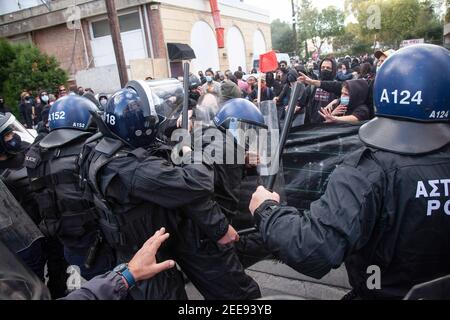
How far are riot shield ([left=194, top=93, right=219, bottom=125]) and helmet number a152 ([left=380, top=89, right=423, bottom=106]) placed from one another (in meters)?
2.13

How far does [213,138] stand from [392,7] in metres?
28.5

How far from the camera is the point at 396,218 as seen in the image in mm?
1348

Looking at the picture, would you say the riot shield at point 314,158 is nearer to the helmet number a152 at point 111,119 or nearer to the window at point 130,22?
the helmet number a152 at point 111,119

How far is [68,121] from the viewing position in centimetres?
281

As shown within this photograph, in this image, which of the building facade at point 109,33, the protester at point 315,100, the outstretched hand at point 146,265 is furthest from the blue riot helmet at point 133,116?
the building facade at point 109,33

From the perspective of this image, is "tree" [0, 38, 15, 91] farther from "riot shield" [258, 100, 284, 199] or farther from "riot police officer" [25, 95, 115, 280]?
"riot shield" [258, 100, 284, 199]

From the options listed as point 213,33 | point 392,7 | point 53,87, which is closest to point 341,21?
point 392,7

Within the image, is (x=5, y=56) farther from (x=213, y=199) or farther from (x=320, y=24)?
(x=320, y=24)

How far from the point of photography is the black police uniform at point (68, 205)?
254 cm

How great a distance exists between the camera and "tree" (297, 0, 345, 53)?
48841 millimetres

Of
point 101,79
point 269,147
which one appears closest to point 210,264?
point 269,147

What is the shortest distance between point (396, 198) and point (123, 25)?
21605 millimetres

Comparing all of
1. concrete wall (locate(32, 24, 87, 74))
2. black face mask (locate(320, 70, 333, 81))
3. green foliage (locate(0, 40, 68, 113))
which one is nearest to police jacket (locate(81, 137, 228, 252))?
black face mask (locate(320, 70, 333, 81))
